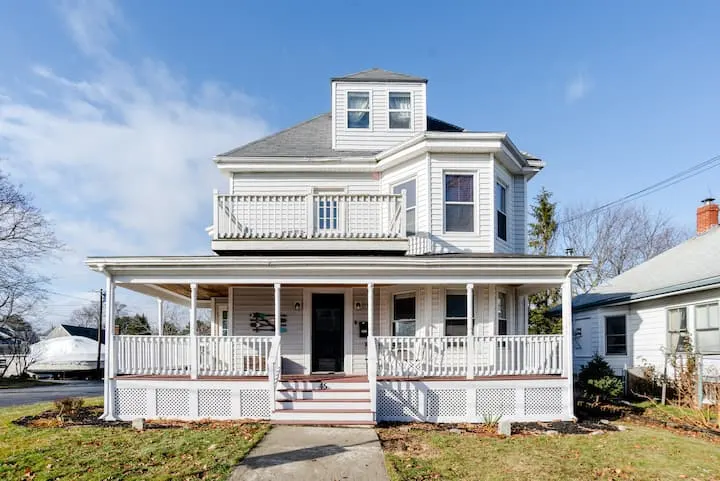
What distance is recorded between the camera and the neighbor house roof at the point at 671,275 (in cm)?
1310

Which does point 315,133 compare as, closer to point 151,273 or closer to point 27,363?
point 151,273

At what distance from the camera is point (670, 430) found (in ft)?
31.9

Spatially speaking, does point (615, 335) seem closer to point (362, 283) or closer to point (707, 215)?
point (707, 215)

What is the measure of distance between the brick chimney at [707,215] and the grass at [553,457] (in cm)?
1189

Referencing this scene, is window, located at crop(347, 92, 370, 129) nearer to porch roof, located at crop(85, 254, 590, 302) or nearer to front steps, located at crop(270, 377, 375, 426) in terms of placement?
porch roof, located at crop(85, 254, 590, 302)

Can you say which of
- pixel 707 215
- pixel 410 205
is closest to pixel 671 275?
pixel 707 215

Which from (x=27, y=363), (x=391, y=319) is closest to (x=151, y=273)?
(x=391, y=319)

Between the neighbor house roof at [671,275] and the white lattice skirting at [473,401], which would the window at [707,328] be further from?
the white lattice skirting at [473,401]

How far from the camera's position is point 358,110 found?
14.7m

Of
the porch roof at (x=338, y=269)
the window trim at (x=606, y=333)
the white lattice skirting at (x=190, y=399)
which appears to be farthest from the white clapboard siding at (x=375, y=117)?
the window trim at (x=606, y=333)

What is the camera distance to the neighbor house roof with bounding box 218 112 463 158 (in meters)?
14.2

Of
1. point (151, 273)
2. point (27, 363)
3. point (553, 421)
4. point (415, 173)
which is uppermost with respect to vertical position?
point (415, 173)

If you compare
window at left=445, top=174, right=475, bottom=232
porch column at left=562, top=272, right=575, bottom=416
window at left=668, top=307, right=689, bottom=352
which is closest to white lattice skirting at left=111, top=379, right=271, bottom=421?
window at left=445, top=174, right=475, bottom=232

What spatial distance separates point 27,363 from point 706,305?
117 feet
